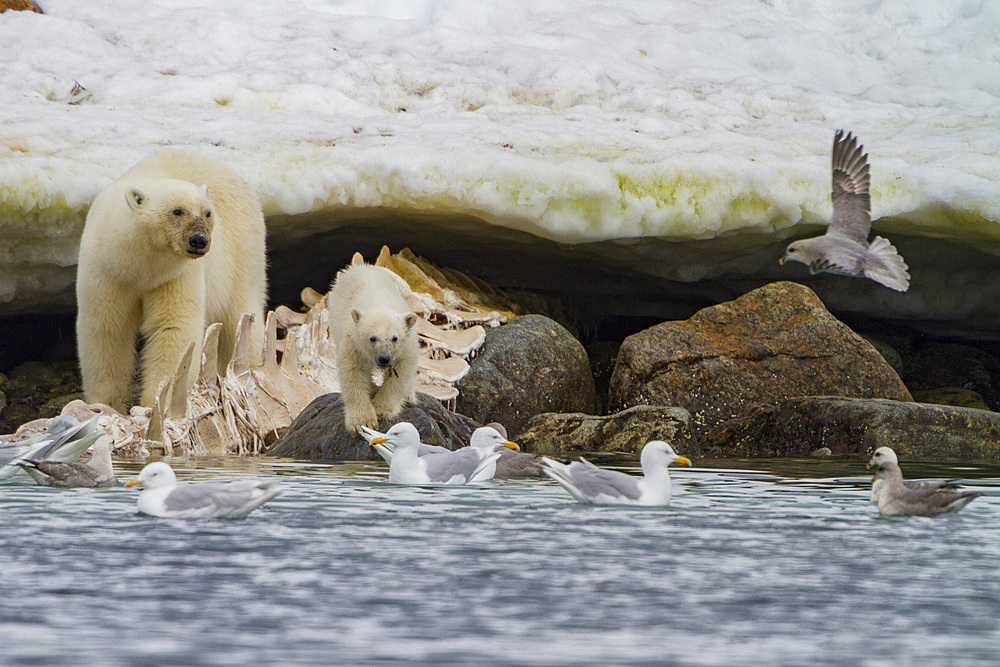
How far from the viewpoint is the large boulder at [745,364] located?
32.0ft

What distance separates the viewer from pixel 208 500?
4.40 metres

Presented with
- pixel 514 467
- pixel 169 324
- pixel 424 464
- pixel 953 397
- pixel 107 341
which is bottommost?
pixel 953 397

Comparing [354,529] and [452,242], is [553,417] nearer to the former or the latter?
[452,242]

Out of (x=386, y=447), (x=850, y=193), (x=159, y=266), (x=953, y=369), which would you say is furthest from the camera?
(x=953, y=369)

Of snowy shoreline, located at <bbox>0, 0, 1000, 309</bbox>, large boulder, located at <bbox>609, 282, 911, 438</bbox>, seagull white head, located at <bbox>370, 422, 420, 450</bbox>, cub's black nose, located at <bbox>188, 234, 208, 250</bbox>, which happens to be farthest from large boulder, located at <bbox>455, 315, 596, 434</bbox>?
seagull white head, located at <bbox>370, 422, 420, 450</bbox>

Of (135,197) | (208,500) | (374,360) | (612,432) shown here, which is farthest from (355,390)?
(208,500)

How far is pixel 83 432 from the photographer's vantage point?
5.80 m

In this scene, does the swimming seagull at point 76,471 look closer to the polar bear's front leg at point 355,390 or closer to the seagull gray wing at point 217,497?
the seagull gray wing at point 217,497

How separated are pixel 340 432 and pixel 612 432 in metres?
2.07

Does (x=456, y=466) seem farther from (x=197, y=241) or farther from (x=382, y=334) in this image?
(x=197, y=241)

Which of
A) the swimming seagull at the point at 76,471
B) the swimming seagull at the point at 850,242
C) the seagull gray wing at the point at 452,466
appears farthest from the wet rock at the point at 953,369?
the swimming seagull at the point at 76,471

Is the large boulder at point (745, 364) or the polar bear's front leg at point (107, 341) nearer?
the polar bear's front leg at point (107, 341)

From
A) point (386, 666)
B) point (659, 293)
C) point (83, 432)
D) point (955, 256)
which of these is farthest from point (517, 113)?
point (386, 666)

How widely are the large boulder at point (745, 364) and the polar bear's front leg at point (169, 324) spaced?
369 cm
